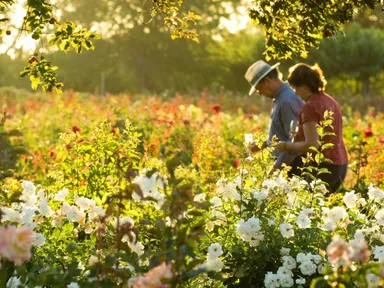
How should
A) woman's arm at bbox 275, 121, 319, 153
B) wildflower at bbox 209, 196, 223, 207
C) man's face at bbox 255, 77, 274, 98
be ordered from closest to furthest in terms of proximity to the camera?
wildflower at bbox 209, 196, 223, 207 < woman's arm at bbox 275, 121, 319, 153 < man's face at bbox 255, 77, 274, 98

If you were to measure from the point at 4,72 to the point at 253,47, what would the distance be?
61.4ft

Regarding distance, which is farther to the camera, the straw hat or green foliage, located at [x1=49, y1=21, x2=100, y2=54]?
the straw hat

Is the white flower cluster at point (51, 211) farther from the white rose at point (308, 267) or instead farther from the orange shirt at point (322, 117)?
the orange shirt at point (322, 117)

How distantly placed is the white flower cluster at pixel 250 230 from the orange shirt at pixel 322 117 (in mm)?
1902

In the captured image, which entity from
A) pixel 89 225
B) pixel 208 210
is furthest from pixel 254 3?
pixel 89 225

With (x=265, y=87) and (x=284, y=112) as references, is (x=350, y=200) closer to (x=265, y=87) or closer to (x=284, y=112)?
(x=284, y=112)

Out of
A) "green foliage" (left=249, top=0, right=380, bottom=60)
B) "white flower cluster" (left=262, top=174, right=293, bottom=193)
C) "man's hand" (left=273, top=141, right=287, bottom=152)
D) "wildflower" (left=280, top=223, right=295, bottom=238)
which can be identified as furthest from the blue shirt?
"wildflower" (left=280, top=223, right=295, bottom=238)

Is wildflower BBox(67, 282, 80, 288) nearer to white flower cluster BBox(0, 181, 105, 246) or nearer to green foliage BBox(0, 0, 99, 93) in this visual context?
white flower cluster BBox(0, 181, 105, 246)

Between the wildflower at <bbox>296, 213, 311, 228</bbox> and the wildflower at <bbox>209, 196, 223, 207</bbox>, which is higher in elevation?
the wildflower at <bbox>209, 196, 223, 207</bbox>

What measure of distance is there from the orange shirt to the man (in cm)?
→ 31

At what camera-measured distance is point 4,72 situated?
148 ft

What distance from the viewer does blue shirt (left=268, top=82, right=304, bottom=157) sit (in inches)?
234

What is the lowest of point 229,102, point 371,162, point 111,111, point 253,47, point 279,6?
point 279,6

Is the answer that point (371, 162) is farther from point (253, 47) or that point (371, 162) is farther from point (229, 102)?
point (253, 47)
